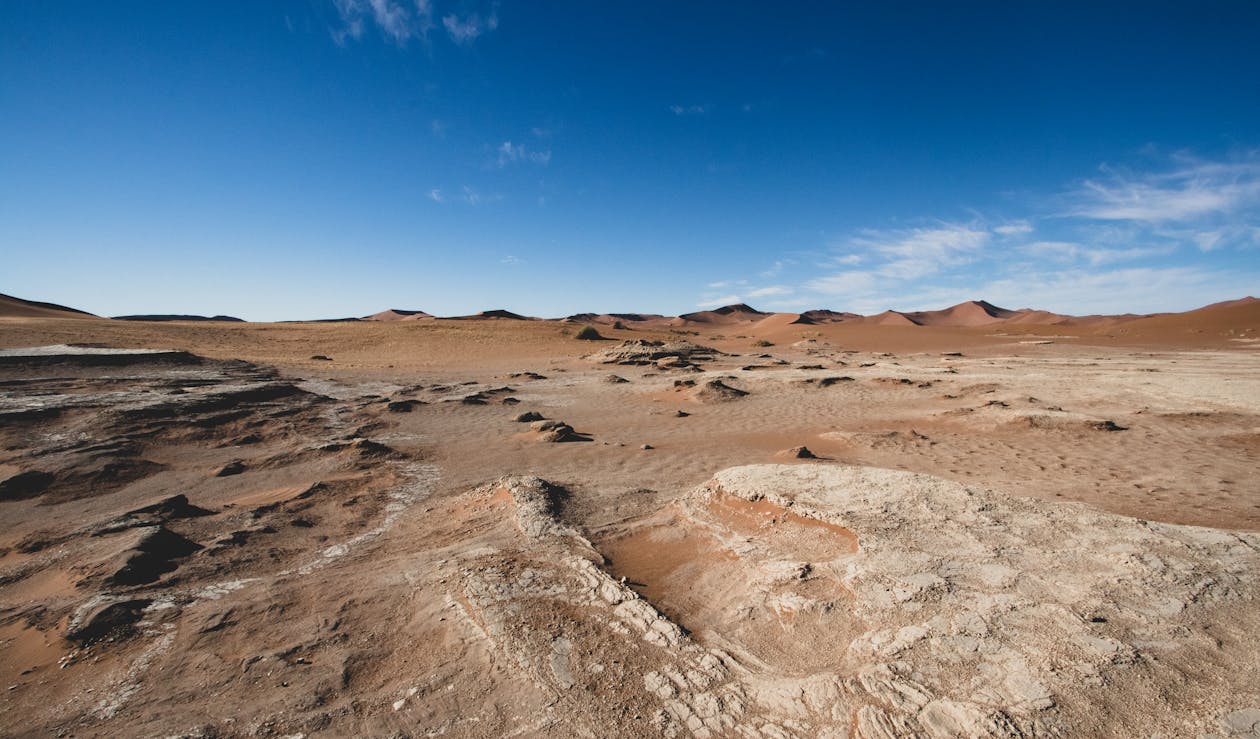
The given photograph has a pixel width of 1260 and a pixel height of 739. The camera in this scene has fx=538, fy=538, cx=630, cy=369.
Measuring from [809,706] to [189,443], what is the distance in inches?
398

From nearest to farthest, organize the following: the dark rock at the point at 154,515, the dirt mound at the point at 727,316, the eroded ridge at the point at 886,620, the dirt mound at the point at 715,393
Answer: the eroded ridge at the point at 886,620 < the dark rock at the point at 154,515 < the dirt mound at the point at 715,393 < the dirt mound at the point at 727,316

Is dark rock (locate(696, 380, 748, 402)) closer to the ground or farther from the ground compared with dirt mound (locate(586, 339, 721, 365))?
closer to the ground

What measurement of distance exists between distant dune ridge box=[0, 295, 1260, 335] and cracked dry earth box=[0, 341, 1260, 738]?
3215 cm

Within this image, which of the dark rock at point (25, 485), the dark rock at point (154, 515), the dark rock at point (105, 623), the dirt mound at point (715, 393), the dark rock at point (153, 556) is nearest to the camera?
the dark rock at point (105, 623)

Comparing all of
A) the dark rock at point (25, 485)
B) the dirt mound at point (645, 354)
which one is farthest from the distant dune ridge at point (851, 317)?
the dark rock at point (25, 485)

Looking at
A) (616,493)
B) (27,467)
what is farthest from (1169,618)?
(27,467)

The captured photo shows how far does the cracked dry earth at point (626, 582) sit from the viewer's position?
2.72m

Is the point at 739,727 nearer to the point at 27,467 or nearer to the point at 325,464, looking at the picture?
the point at 325,464

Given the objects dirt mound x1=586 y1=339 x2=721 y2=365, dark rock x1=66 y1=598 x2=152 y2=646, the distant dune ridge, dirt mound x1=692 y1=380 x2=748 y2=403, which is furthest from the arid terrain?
the distant dune ridge

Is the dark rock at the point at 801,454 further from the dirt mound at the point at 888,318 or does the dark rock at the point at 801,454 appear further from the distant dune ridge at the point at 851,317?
the dirt mound at the point at 888,318

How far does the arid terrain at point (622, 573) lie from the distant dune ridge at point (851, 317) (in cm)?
3116

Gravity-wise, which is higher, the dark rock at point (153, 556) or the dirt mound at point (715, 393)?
the dirt mound at point (715, 393)

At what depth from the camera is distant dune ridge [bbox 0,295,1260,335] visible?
35.0 m

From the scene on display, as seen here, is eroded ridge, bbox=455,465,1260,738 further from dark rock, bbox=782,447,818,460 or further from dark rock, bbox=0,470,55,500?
dark rock, bbox=0,470,55,500
